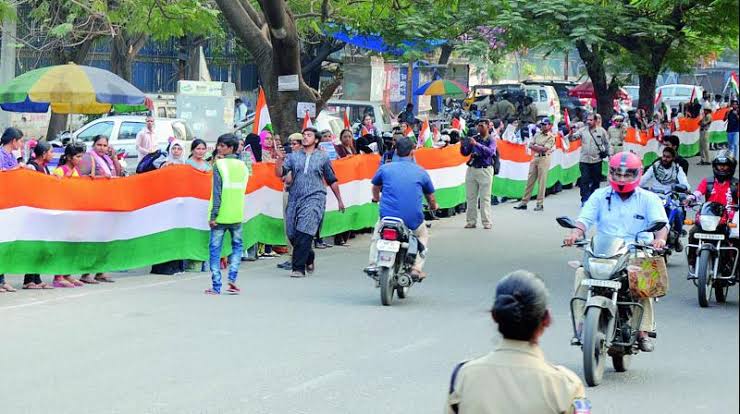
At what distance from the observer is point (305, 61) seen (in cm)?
4325

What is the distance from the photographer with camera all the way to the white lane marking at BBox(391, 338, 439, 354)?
A: 13853 mm

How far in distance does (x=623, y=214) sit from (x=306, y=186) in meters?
6.32

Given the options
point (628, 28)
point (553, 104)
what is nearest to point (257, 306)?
point (628, 28)

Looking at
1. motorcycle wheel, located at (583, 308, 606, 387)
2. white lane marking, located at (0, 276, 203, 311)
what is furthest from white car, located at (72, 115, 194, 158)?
motorcycle wheel, located at (583, 308, 606, 387)

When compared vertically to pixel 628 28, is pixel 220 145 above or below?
below

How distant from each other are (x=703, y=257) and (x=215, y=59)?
33318 millimetres

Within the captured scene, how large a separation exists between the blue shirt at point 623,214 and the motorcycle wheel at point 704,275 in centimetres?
340

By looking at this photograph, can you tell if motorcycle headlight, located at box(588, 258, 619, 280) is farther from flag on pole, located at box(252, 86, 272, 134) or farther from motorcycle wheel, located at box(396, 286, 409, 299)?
flag on pole, located at box(252, 86, 272, 134)

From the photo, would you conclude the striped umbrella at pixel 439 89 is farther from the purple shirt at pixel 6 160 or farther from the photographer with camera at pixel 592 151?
the purple shirt at pixel 6 160

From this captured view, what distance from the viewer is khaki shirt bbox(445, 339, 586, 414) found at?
447 cm

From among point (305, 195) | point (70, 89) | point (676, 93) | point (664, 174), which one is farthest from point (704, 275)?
point (676, 93)

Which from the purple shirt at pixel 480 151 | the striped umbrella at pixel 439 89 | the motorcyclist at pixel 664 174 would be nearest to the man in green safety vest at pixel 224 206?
the motorcyclist at pixel 664 174

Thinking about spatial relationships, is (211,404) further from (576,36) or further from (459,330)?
(576,36)

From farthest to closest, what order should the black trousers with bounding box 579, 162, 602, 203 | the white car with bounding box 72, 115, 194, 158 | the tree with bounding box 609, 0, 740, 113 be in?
the tree with bounding box 609, 0, 740, 113, the white car with bounding box 72, 115, 194, 158, the black trousers with bounding box 579, 162, 602, 203
